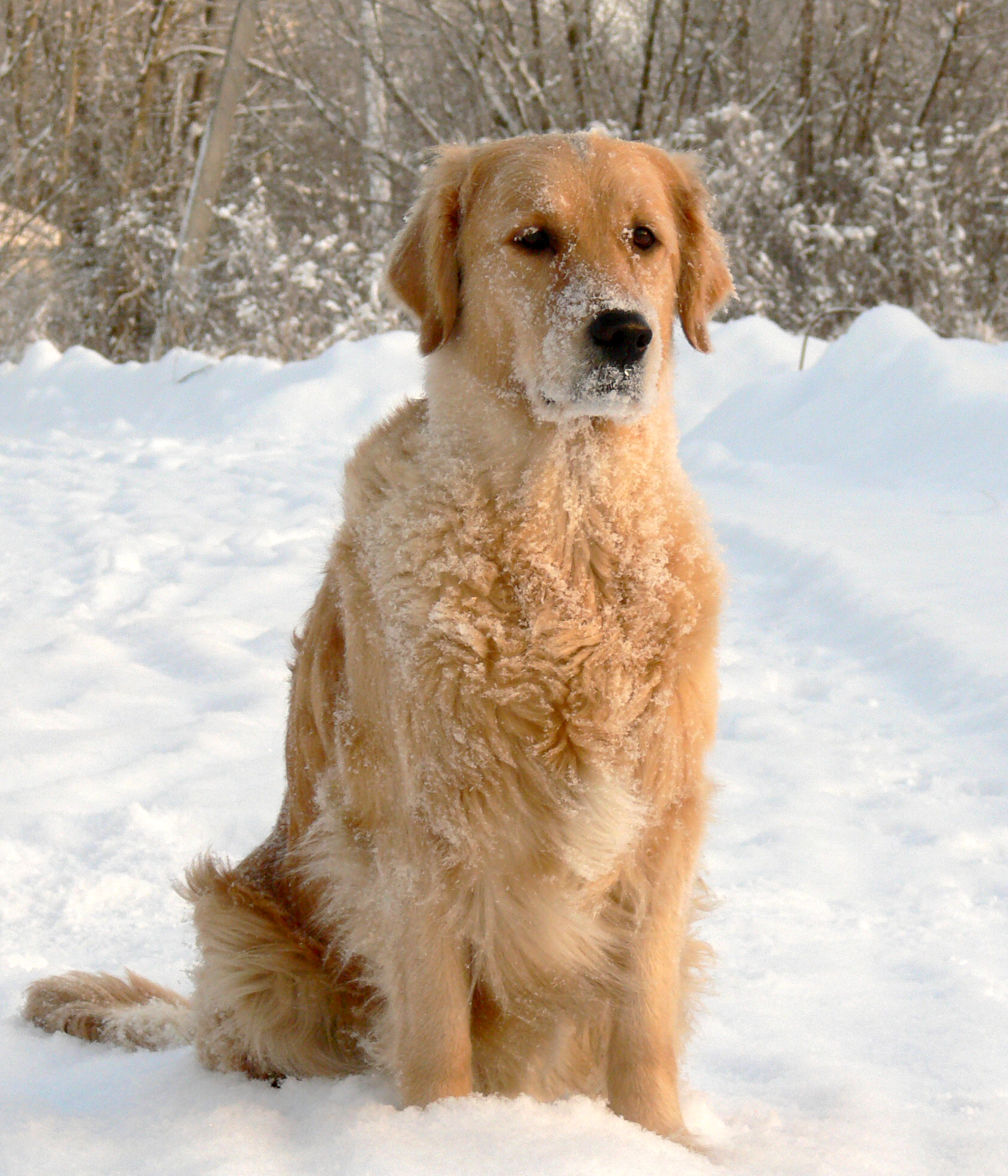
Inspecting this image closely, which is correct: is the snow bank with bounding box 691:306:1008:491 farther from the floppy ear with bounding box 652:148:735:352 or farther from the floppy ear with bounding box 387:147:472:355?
the floppy ear with bounding box 387:147:472:355

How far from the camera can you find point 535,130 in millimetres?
11602

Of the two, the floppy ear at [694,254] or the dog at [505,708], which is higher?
the floppy ear at [694,254]

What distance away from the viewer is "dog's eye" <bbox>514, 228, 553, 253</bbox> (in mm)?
2191

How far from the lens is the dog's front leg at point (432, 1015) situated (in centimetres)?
196

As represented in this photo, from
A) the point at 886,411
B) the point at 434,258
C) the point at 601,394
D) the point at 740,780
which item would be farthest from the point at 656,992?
the point at 886,411

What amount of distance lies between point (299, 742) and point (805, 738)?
195 cm

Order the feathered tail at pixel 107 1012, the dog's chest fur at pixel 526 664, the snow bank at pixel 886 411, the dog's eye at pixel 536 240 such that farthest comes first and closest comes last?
1. the snow bank at pixel 886 411
2. the feathered tail at pixel 107 1012
3. the dog's eye at pixel 536 240
4. the dog's chest fur at pixel 526 664

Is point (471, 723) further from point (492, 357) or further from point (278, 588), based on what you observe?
point (278, 588)

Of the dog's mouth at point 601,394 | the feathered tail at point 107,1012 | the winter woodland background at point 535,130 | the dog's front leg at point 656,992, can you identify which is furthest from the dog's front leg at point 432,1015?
the winter woodland background at point 535,130

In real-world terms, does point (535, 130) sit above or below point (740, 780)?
above

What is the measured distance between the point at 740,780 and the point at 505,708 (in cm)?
178

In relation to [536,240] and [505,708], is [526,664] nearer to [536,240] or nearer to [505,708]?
[505,708]

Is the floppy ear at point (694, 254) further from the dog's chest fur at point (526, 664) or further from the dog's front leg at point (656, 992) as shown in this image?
the dog's front leg at point (656, 992)

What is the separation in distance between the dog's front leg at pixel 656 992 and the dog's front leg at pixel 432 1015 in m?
0.28
